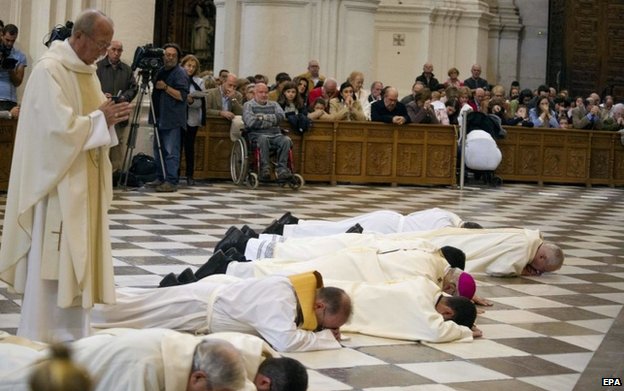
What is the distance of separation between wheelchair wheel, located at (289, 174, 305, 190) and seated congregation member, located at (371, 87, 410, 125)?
2.07 m

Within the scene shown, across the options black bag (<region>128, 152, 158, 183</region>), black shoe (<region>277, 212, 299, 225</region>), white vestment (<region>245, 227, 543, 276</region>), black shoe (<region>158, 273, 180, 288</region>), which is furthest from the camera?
black bag (<region>128, 152, 158, 183</region>)

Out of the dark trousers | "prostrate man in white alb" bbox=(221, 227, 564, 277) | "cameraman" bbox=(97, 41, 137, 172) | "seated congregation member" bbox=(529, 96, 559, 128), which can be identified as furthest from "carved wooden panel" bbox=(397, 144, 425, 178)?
"prostrate man in white alb" bbox=(221, 227, 564, 277)

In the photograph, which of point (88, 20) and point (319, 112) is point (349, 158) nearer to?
point (319, 112)

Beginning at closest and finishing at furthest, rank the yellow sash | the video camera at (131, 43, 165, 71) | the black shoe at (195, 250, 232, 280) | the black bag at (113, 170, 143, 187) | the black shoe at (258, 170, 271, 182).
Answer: the yellow sash
the black shoe at (195, 250, 232, 280)
the video camera at (131, 43, 165, 71)
the black bag at (113, 170, 143, 187)
the black shoe at (258, 170, 271, 182)

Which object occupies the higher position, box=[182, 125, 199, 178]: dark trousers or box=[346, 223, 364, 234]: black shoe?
box=[182, 125, 199, 178]: dark trousers

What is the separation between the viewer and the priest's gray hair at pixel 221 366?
3.90 meters

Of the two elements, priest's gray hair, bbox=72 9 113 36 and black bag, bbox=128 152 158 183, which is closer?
priest's gray hair, bbox=72 9 113 36

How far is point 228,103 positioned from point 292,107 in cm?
93

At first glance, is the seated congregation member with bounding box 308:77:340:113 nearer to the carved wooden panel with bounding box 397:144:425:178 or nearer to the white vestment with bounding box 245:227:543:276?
the carved wooden panel with bounding box 397:144:425:178

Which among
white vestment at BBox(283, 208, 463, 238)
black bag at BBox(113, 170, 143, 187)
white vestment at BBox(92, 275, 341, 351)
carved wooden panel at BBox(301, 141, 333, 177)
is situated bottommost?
white vestment at BBox(92, 275, 341, 351)

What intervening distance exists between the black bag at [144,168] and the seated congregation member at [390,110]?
4124 mm

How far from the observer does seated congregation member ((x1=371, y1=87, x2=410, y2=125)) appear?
17.9m

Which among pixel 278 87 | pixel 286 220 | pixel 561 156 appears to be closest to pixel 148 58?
pixel 278 87

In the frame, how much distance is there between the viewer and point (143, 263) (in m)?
8.95
